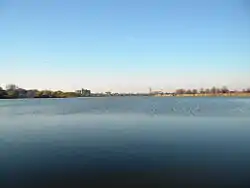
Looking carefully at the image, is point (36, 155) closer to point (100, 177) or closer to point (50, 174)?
point (50, 174)

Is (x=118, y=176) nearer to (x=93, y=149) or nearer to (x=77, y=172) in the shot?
(x=77, y=172)

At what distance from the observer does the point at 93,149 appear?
33.6ft

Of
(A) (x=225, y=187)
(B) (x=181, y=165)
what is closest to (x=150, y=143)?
(B) (x=181, y=165)

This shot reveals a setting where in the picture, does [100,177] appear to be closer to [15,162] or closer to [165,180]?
[165,180]

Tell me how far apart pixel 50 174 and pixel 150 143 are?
4683 mm

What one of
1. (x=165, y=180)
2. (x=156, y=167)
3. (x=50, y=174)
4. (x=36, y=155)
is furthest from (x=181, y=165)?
(x=36, y=155)

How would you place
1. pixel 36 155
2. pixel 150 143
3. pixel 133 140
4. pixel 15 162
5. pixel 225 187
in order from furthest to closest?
pixel 133 140
pixel 150 143
pixel 36 155
pixel 15 162
pixel 225 187

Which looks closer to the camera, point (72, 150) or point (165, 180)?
point (165, 180)

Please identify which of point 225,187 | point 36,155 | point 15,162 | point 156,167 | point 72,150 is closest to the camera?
point 225,187

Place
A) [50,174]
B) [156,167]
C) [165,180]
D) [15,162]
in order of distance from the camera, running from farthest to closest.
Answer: [15,162]
[156,167]
[50,174]
[165,180]

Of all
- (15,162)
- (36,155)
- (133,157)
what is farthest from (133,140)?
(15,162)

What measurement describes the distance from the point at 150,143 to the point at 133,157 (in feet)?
7.92

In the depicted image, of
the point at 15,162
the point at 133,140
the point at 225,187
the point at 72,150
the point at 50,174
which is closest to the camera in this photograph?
the point at 225,187

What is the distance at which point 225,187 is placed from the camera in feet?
21.2
